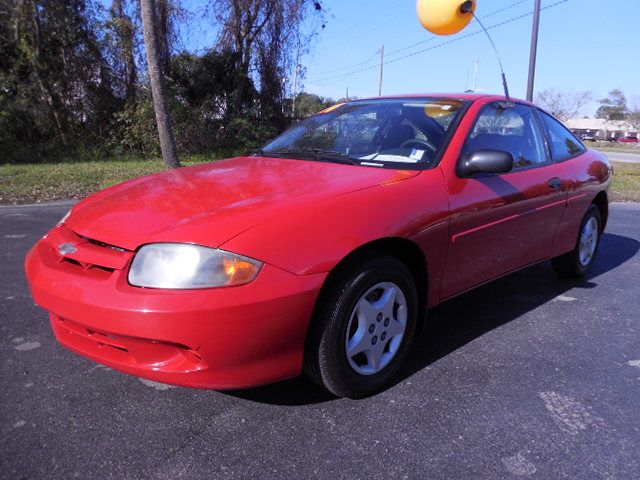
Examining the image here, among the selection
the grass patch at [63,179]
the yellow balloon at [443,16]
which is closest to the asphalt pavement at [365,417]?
Answer: the yellow balloon at [443,16]

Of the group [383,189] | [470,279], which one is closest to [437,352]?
[470,279]

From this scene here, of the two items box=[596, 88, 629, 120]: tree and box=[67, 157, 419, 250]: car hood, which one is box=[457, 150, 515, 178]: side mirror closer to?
box=[67, 157, 419, 250]: car hood

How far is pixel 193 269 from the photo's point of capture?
6.59 ft

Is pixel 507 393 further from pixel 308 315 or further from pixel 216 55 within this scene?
pixel 216 55

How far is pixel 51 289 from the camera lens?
2.22 m

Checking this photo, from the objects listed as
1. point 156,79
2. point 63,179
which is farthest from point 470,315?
point 156,79

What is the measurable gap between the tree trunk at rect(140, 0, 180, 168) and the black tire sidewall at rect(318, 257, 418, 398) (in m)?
8.78

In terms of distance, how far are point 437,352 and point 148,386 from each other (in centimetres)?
160

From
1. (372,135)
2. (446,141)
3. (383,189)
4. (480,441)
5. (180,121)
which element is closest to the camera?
(480,441)

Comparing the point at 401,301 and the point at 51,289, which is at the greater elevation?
the point at 51,289

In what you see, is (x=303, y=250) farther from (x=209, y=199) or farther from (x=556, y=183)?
(x=556, y=183)

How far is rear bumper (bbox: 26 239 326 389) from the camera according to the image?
1.97 m

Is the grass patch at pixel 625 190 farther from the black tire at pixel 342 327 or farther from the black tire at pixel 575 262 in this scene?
the black tire at pixel 342 327

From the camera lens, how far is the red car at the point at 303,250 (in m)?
2.02
